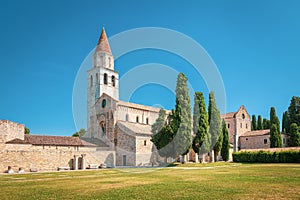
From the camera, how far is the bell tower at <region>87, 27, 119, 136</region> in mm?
50438

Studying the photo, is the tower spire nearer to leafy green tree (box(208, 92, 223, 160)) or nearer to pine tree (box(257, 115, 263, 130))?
leafy green tree (box(208, 92, 223, 160))

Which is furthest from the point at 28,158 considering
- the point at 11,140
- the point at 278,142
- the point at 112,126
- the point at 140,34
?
the point at 278,142

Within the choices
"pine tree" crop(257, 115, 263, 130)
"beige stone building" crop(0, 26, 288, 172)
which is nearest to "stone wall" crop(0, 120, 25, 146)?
"beige stone building" crop(0, 26, 288, 172)

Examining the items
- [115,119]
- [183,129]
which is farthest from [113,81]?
[183,129]

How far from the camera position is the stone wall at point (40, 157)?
27469mm

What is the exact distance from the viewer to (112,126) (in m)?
40.9

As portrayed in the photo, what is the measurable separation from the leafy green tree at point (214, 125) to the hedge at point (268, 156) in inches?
148

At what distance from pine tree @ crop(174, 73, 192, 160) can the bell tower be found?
782 inches

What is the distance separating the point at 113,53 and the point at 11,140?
93.6 ft

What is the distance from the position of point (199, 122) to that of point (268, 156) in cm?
1082

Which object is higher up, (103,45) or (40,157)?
(103,45)

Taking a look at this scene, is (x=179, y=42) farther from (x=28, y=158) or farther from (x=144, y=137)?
(x=28, y=158)

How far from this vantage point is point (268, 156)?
3750cm

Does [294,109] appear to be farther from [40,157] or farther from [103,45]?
[40,157]
